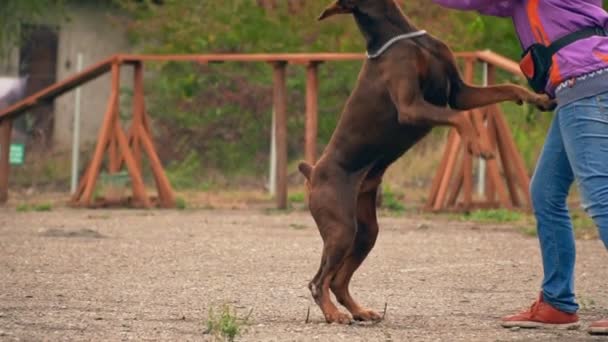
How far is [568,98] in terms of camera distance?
7.07m

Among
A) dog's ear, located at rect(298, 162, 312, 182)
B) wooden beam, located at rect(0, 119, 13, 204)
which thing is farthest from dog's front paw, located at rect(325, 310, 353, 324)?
wooden beam, located at rect(0, 119, 13, 204)

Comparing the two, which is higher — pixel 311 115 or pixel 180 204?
pixel 311 115

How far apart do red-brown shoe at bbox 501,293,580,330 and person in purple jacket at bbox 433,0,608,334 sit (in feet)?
0.15

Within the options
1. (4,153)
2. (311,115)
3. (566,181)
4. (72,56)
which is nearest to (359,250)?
(566,181)

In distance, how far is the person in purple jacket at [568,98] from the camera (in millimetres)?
6988

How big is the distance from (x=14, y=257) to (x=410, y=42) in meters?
4.84

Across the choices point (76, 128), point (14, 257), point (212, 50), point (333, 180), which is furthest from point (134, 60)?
point (333, 180)

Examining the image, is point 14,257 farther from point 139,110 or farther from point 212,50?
point 212,50

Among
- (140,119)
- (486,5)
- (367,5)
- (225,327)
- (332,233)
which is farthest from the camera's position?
(140,119)

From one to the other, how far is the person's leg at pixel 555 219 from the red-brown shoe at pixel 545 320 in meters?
0.03

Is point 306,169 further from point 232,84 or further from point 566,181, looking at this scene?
point 232,84

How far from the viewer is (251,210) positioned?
17219mm

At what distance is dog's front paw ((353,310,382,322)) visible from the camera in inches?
307

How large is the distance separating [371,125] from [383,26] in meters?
0.55
